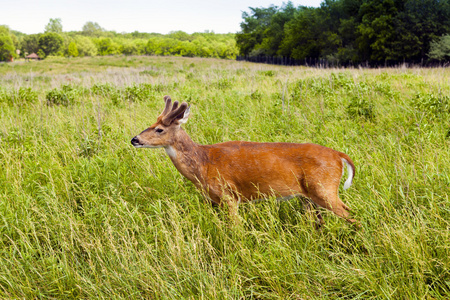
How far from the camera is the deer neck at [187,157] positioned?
10.0 ft

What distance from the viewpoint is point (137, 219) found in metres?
2.90

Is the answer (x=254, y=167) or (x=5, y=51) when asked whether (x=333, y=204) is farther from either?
(x=5, y=51)

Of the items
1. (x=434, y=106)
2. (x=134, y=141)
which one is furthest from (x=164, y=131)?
(x=434, y=106)

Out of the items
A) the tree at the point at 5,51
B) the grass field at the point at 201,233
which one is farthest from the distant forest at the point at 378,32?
the tree at the point at 5,51

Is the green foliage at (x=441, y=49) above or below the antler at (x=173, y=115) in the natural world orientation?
above

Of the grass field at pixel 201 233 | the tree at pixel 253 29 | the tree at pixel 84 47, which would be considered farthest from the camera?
the tree at pixel 84 47

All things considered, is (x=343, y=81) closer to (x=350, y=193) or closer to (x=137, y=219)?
(x=350, y=193)

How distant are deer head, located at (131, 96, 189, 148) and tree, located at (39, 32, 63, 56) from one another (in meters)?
139

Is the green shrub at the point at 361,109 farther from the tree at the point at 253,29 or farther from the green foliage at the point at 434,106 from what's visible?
the tree at the point at 253,29

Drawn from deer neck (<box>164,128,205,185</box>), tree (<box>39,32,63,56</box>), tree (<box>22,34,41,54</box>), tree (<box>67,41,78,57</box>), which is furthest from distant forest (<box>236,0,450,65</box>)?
tree (<box>22,34,41,54</box>)

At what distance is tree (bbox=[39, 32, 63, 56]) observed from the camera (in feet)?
404

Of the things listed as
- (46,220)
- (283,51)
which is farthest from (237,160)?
(283,51)

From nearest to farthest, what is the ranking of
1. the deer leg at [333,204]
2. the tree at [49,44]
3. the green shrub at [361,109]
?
1. the deer leg at [333,204]
2. the green shrub at [361,109]
3. the tree at [49,44]

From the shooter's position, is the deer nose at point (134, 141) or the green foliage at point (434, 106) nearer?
the deer nose at point (134, 141)
